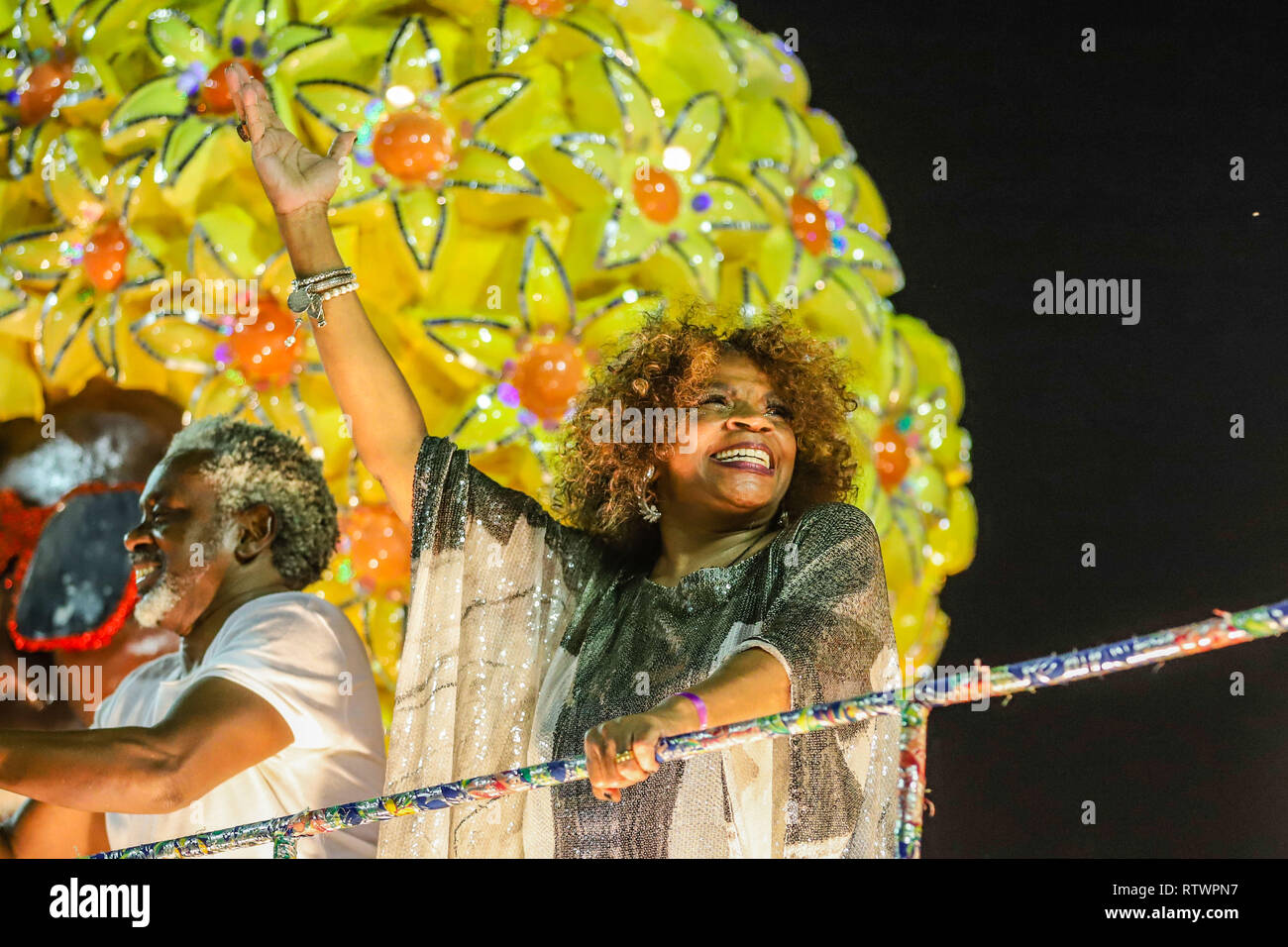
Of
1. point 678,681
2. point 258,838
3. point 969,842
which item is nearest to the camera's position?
point 258,838

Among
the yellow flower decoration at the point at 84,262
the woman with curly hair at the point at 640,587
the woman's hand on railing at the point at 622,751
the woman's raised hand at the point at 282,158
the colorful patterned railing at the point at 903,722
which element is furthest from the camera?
the yellow flower decoration at the point at 84,262

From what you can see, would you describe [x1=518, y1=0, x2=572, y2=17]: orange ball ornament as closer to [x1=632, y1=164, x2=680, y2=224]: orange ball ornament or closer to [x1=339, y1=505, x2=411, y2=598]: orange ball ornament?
[x1=632, y1=164, x2=680, y2=224]: orange ball ornament

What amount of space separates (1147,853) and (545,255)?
5.40 ft

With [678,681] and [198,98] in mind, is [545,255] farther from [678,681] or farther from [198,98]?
[678,681]

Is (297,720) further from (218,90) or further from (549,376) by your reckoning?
(218,90)

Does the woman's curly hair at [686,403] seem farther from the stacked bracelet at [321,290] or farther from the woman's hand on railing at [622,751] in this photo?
the woman's hand on railing at [622,751]

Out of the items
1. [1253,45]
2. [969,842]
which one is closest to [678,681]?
[969,842]

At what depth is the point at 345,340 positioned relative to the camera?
242 cm

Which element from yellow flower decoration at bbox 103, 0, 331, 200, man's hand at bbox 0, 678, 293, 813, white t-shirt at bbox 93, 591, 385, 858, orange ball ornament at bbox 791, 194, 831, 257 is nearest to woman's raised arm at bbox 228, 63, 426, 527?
white t-shirt at bbox 93, 591, 385, 858

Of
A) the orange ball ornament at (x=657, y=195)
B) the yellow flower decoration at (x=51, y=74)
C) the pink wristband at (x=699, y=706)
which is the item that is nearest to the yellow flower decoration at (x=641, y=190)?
the orange ball ornament at (x=657, y=195)

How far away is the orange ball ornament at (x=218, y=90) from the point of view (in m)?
3.04

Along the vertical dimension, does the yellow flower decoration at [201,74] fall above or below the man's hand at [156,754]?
above

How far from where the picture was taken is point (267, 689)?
7.98 ft

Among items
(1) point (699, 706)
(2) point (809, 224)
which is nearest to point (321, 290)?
(1) point (699, 706)
